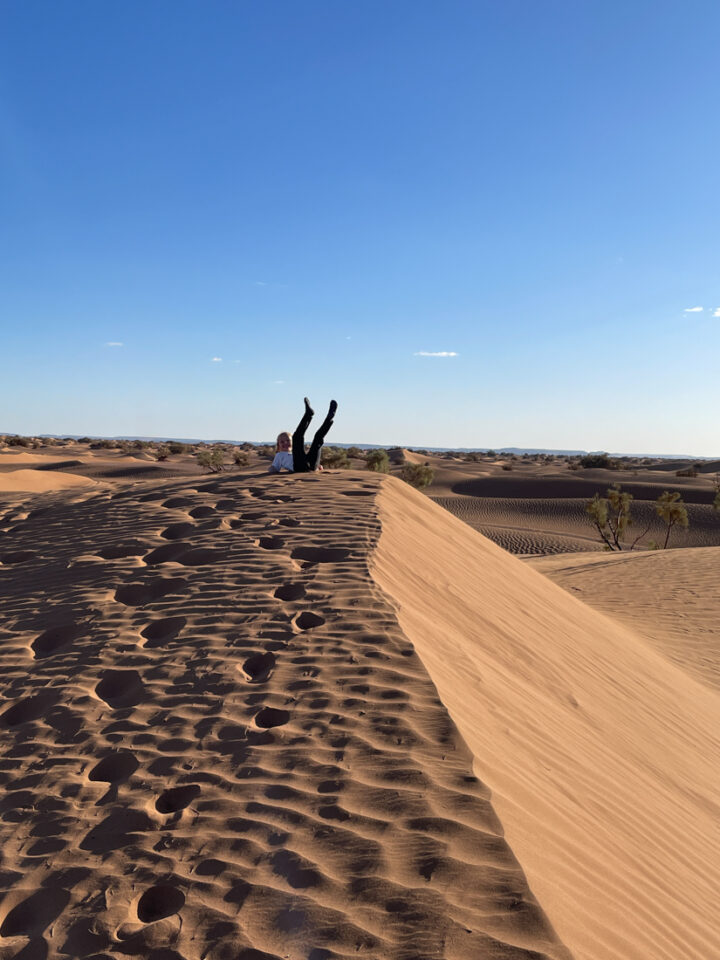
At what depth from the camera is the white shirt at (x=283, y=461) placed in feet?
34.1

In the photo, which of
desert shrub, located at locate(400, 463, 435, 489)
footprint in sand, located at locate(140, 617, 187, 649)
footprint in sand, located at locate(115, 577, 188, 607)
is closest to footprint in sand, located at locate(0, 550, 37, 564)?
footprint in sand, located at locate(115, 577, 188, 607)

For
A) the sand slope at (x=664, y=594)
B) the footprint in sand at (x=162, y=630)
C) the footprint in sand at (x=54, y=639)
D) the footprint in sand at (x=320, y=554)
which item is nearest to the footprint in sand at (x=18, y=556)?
the footprint in sand at (x=54, y=639)

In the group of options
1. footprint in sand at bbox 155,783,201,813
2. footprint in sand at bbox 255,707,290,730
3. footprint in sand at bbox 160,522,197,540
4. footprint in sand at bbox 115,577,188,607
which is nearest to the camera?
footprint in sand at bbox 155,783,201,813

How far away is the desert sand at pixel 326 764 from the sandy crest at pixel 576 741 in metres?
0.02

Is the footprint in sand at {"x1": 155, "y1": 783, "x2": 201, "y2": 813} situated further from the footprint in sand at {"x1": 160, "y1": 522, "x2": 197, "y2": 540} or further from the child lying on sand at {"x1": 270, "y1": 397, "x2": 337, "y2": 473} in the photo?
the child lying on sand at {"x1": 270, "y1": 397, "x2": 337, "y2": 473}

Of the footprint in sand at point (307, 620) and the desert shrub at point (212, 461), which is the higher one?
the desert shrub at point (212, 461)

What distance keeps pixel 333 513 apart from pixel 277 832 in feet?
15.7

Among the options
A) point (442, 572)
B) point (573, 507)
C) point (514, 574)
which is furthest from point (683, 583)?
point (573, 507)

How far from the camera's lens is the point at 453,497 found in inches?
1522

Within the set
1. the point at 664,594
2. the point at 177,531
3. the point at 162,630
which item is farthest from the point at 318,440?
the point at 664,594

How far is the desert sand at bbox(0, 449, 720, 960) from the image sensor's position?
8.44ft

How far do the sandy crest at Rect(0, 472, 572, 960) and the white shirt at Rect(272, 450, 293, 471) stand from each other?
4151 mm

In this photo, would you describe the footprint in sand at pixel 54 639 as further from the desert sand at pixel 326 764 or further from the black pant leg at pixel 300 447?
the black pant leg at pixel 300 447

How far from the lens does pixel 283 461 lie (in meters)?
10.5
